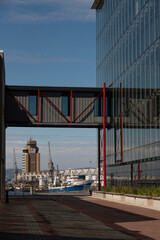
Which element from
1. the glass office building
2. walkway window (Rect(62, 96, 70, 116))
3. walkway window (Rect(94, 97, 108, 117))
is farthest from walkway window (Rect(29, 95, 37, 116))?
the glass office building

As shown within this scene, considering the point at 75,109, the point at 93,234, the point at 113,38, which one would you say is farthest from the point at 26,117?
the point at 93,234

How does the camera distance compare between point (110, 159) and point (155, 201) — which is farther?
point (110, 159)

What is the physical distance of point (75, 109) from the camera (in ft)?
184

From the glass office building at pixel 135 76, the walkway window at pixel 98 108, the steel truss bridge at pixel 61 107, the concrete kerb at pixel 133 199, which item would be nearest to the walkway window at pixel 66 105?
the steel truss bridge at pixel 61 107

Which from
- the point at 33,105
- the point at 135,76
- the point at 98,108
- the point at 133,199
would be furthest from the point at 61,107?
the point at 133,199

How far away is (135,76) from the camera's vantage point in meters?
48.7

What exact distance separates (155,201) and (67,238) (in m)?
17.0

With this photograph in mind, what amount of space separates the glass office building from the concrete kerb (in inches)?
111

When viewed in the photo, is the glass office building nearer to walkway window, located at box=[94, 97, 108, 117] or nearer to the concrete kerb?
the concrete kerb

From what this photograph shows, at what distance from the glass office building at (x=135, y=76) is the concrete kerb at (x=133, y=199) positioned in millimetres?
2820

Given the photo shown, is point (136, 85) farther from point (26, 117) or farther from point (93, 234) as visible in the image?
point (93, 234)

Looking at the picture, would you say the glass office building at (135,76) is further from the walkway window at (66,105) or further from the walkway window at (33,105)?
the walkway window at (33,105)

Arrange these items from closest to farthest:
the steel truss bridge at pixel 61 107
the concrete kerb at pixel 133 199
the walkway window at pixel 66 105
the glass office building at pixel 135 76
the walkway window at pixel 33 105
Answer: the concrete kerb at pixel 133 199 < the glass office building at pixel 135 76 < the steel truss bridge at pixel 61 107 < the walkway window at pixel 33 105 < the walkway window at pixel 66 105

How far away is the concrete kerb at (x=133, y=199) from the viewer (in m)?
31.4
